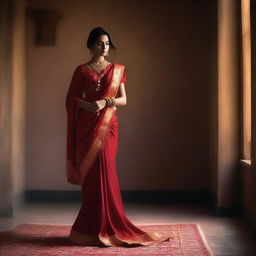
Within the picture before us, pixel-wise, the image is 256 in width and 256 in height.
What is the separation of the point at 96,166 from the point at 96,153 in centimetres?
11

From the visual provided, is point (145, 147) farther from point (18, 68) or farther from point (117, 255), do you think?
point (117, 255)

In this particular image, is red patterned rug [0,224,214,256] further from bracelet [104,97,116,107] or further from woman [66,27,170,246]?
bracelet [104,97,116,107]

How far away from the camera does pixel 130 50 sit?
6.57 metres

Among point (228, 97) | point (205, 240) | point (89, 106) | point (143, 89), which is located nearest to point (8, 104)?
point (89, 106)

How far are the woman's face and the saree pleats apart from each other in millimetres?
685

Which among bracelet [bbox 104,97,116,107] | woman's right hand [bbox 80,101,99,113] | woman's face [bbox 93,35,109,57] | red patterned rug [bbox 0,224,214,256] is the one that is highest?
woman's face [bbox 93,35,109,57]

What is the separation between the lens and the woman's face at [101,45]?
4.43 meters

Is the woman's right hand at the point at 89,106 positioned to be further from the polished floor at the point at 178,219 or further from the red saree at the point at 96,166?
the polished floor at the point at 178,219

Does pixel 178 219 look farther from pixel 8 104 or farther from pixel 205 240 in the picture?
pixel 8 104

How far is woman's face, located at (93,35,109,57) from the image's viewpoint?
4434 millimetres

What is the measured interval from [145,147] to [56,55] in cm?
161

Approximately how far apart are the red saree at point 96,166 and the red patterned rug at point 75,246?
15 cm

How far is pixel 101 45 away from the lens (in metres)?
4.45

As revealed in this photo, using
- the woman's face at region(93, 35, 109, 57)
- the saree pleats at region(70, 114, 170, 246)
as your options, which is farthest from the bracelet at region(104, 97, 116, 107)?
the woman's face at region(93, 35, 109, 57)
